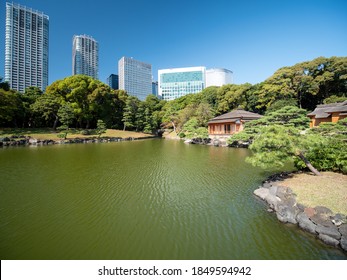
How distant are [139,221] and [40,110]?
105 feet

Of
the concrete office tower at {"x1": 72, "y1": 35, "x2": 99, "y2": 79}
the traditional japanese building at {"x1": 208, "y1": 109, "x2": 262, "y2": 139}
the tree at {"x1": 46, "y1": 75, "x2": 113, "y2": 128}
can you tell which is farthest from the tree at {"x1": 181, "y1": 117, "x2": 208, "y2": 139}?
the concrete office tower at {"x1": 72, "y1": 35, "x2": 99, "y2": 79}

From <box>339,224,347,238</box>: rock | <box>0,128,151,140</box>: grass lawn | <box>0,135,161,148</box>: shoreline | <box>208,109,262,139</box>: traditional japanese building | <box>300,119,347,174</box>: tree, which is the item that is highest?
<box>208,109,262,139</box>: traditional japanese building

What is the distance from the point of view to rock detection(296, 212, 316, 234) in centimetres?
443

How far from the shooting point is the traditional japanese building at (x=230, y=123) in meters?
24.8

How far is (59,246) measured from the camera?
3.99 m

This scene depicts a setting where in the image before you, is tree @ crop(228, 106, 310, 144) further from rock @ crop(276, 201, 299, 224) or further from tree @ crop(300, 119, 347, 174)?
rock @ crop(276, 201, 299, 224)

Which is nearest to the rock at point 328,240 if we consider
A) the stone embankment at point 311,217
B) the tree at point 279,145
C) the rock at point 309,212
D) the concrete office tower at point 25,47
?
the stone embankment at point 311,217

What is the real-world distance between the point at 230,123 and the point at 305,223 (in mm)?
22324

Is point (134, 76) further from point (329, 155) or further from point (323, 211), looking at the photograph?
point (323, 211)

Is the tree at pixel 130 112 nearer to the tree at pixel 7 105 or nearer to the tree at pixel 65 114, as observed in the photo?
the tree at pixel 65 114

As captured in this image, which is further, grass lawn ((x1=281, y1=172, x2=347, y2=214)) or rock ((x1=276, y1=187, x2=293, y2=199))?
rock ((x1=276, y1=187, x2=293, y2=199))

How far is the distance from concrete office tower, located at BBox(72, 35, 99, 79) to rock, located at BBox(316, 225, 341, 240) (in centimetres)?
11292
